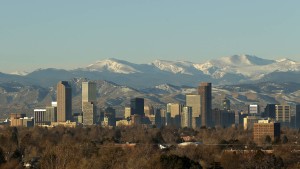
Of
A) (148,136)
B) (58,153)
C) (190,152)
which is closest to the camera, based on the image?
(58,153)

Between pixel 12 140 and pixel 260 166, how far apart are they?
167ft

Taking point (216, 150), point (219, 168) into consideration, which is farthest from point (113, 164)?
point (216, 150)

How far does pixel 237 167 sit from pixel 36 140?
63.2 m

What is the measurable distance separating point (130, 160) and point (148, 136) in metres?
98.3

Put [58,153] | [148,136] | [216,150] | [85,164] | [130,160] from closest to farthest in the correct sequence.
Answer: [85,164]
[58,153]
[130,160]
[216,150]
[148,136]

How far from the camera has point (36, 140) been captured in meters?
162

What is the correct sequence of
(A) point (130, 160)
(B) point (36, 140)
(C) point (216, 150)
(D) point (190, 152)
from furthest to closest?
(B) point (36, 140)
(C) point (216, 150)
(D) point (190, 152)
(A) point (130, 160)

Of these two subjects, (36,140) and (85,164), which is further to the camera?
(36,140)

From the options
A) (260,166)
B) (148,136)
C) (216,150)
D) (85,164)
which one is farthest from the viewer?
(148,136)

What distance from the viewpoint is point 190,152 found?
418 ft

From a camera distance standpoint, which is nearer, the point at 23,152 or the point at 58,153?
the point at 58,153

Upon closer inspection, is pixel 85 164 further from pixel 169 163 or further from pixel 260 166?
pixel 260 166

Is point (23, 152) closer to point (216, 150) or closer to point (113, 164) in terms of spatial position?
point (216, 150)

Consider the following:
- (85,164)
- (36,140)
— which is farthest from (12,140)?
(85,164)
